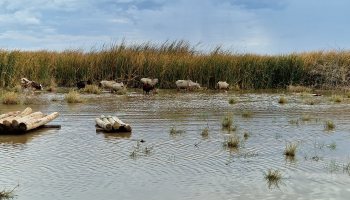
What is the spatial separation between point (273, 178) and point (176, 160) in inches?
72.2

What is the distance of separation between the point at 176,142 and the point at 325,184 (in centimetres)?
373

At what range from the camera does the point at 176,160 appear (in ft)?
27.9

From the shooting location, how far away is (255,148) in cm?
960

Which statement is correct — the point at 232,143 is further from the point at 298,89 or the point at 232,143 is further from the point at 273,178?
the point at 298,89

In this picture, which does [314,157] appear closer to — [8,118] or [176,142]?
[176,142]

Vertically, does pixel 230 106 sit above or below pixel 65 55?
below

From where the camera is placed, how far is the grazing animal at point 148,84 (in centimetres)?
2354

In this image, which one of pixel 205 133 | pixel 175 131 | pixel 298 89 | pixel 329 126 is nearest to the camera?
pixel 205 133

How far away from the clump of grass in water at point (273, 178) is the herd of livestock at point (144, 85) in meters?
16.5

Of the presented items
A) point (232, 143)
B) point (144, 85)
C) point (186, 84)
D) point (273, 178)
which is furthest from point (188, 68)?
point (273, 178)

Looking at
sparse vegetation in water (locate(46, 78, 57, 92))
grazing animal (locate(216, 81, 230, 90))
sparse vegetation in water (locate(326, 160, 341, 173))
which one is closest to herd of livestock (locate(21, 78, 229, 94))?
grazing animal (locate(216, 81, 230, 90))

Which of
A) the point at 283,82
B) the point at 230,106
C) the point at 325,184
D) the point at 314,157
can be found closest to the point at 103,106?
the point at 230,106

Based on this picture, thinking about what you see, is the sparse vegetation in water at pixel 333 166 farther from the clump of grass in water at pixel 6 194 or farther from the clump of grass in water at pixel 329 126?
the clump of grass in water at pixel 6 194

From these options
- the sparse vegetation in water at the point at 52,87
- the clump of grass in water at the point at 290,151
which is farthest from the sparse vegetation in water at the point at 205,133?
the sparse vegetation in water at the point at 52,87
